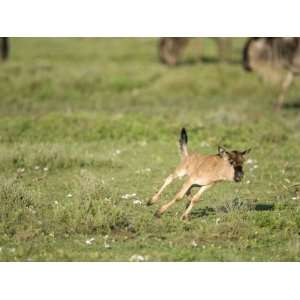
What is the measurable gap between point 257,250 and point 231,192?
2.46m

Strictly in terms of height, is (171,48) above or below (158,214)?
above

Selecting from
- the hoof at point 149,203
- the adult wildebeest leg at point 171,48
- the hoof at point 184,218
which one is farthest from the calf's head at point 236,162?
the adult wildebeest leg at point 171,48

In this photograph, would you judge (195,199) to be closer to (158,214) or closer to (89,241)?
(158,214)

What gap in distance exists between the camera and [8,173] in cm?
1111

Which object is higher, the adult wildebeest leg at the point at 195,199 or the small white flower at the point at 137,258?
the adult wildebeest leg at the point at 195,199

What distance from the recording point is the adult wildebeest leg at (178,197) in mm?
8359

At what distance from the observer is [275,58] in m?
18.0

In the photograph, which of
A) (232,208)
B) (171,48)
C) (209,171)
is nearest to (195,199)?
(209,171)

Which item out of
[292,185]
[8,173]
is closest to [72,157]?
[8,173]

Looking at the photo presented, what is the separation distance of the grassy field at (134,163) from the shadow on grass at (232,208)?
2 cm

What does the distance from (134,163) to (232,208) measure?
11.4 feet

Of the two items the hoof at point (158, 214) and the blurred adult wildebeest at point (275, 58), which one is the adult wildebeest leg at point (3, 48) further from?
the hoof at point (158, 214)

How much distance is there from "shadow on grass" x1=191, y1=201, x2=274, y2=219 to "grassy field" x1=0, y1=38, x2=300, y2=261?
0.02 meters

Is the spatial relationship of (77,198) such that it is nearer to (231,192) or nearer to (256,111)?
(231,192)
